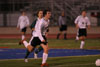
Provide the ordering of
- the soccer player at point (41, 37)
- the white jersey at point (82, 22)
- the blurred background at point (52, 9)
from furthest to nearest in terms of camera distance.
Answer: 1. the blurred background at point (52, 9)
2. the white jersey at point (82, 22)
3. the soccer player at point (41, 37)

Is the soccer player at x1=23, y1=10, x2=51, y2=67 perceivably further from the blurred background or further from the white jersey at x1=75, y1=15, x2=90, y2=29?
the blurred background

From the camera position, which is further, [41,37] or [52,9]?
[52,9]

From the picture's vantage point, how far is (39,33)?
40.9 ft

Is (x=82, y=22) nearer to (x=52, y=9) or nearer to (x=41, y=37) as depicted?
(x=41, y=37)

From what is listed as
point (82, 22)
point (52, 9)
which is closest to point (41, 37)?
point (82, 22)

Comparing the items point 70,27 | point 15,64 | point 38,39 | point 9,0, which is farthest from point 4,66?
point 9,0

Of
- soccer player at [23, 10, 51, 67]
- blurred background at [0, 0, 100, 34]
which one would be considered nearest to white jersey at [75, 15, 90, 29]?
soccer player at [23, 10, 51, 67]

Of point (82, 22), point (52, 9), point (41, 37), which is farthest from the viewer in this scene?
point (52, 9)

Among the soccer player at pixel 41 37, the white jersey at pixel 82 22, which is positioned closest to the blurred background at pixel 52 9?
the white jersey at pixel 82 22

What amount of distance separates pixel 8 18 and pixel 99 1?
9501 millimetres

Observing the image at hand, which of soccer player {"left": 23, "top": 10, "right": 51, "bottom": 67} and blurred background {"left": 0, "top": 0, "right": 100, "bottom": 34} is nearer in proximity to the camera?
soccer player {"left": 23, "top": 10, "right": 51, "bottom": 67}

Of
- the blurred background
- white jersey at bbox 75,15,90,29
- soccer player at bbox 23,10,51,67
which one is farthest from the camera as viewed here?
the blurred background

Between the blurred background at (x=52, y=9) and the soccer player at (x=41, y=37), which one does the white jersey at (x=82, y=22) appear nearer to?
the soccer player at (x=41, y=37)

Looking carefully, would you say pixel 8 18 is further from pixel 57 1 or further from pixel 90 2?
pixel 90 2
